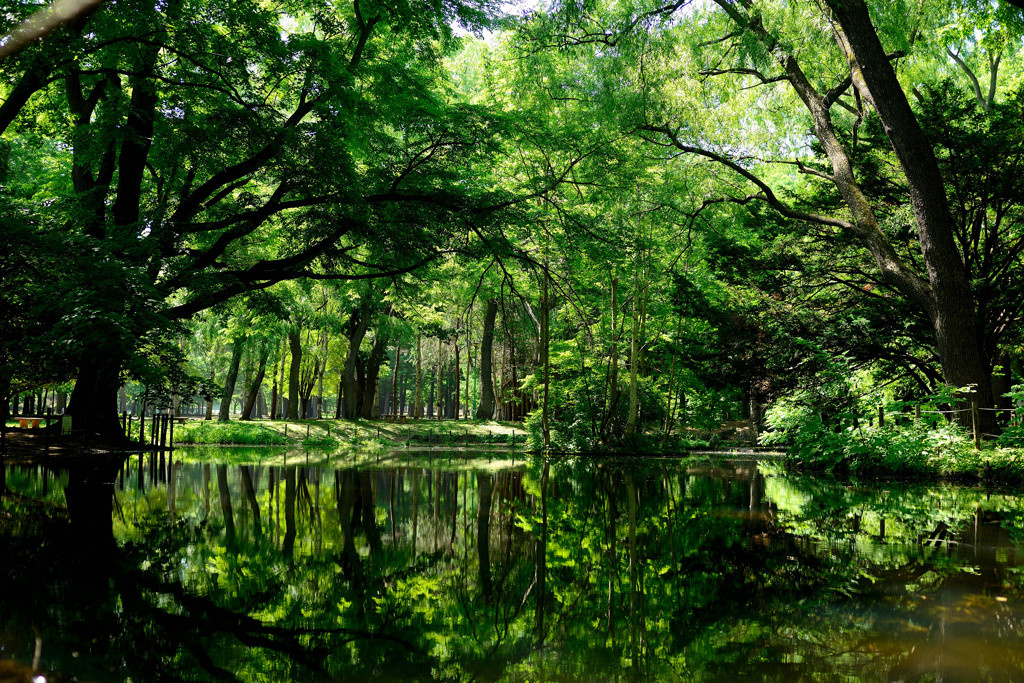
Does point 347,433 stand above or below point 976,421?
below

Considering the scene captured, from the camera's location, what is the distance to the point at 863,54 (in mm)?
12922

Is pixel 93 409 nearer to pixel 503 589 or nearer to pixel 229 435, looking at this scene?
pixel 229 435

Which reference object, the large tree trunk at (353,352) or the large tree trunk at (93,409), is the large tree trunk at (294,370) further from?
the large tree trunk at (93,409)

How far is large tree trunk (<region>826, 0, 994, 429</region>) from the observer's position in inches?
508

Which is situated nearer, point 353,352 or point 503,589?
point 503,589

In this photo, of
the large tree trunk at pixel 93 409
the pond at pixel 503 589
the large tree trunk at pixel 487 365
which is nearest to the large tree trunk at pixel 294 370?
the large tree trunk at pixel 487 365

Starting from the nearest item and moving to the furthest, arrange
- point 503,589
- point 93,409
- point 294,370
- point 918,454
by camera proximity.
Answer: point 503,589 < point 918,454 < point 93,409 < point 294,370

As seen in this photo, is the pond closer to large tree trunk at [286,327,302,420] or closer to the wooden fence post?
the wooden fence post

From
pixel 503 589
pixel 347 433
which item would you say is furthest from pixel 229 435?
pixel 503 589

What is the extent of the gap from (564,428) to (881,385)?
818 cm

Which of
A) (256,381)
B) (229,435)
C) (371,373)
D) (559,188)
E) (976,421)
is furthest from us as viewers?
(256,381)

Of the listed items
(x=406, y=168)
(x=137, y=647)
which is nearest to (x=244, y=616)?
(x=137, y=647)

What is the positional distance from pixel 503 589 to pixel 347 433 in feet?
81.8

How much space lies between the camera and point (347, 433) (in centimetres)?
2869
